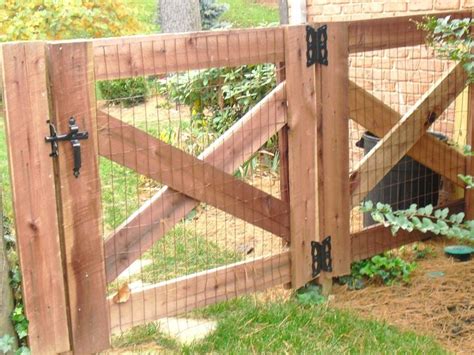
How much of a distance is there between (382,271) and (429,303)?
1.55ft

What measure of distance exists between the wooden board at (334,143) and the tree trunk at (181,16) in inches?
494

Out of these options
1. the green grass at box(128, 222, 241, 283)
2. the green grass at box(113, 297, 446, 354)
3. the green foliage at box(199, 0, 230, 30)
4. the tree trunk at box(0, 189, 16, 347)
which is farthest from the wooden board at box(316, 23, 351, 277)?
the green foliage at box(199, 0, 230, 30)

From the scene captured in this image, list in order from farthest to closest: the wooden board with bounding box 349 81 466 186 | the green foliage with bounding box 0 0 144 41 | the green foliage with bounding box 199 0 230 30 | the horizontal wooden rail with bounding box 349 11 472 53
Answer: the green foliage with bounding box 199 0 230 30 → the green foliage with bounding box 0 0 144 41 → the wooden board with bounding box 349 81 466 186 → the horizontal wooden rail with bounding box 349 11 472 53

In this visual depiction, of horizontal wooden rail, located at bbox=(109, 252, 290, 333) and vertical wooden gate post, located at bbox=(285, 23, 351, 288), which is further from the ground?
vertical wooden gate post, located at bbox=(285, 23, 351, 288)

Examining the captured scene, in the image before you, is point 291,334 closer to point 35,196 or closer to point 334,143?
point 334,143

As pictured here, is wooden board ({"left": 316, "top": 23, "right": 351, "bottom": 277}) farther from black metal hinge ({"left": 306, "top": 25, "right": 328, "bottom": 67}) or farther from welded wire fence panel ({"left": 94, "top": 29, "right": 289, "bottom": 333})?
welded wire fence panel ({"left": 94, "top": 29, "right": 289, "bottom": 333})

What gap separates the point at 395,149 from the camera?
5.39 metres

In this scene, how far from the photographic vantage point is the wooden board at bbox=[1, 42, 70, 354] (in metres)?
3.63

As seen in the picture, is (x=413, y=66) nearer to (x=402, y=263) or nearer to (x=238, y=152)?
(x=402, y=263)

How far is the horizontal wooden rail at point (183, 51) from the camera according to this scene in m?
3.92

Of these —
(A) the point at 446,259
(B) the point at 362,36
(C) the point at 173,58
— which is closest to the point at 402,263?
(A) the point at 446,259

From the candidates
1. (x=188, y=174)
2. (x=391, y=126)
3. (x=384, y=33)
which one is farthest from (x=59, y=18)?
(x=188, y=174)

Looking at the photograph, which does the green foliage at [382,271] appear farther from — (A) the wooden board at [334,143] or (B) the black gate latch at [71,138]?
(B) the black gate latch at [71,138]

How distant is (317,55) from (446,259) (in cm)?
209
